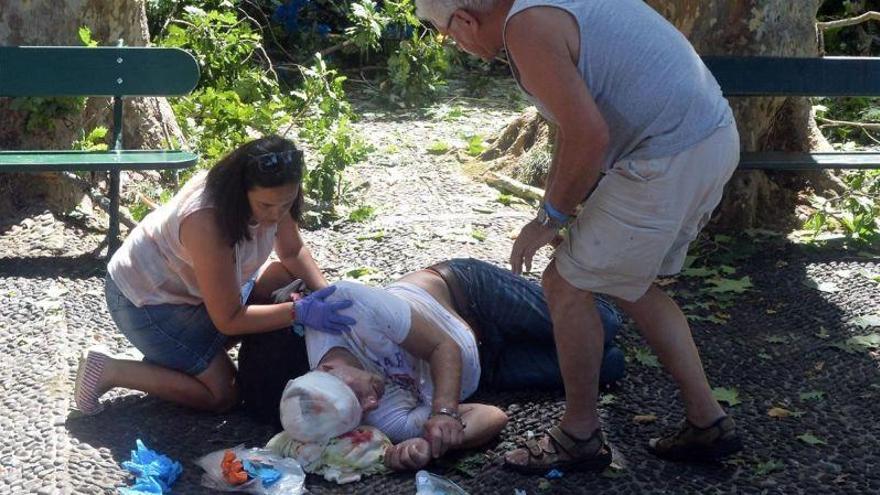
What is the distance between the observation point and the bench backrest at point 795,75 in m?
5.95

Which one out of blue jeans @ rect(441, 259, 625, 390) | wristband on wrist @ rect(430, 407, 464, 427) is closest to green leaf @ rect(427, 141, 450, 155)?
blue jeans @ rect(441, 259, 625, 390)

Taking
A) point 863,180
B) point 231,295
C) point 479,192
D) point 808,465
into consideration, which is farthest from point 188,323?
point 863,180

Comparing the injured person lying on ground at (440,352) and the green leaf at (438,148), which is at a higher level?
the injured person lying on ground at (440,352)

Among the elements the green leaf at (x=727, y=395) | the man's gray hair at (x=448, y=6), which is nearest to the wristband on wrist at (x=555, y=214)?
the man's gray hair at (x=448, y=6)

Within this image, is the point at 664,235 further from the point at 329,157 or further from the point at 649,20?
the point at 329,157

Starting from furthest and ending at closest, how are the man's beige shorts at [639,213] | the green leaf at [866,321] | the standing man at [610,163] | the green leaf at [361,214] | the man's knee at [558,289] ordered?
the green leaf at [361,214] < the green leaf at [866,321] < the man's knee at [558,289] < the man's beige shorts at [639,213] < the standing man at [610,163]

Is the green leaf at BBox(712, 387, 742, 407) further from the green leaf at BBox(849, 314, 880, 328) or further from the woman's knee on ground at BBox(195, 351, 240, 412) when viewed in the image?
the woman's knee on ground at BBox(195, 351, 240, 412)

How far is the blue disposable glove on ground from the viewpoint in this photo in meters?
3.52

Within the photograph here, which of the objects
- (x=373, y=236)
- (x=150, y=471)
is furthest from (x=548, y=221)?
(x=373, y=236)

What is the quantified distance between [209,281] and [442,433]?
896mm

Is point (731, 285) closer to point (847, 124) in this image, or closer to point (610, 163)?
point (610, 163)

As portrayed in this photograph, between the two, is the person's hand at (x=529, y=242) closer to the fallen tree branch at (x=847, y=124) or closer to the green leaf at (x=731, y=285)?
the green leaf at (x=731, y=285)

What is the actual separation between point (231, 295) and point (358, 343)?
1.45 ft

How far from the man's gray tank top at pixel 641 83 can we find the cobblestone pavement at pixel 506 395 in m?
1.07
